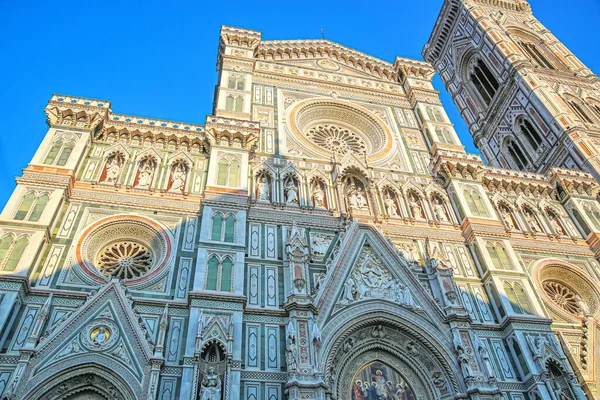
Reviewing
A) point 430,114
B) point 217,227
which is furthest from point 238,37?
point 217,227

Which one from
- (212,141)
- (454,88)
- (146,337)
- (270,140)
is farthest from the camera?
(454,88)

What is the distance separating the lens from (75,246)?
490 inches

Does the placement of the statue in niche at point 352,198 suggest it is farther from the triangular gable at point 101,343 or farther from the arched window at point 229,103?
the triangular gable at point 101,343

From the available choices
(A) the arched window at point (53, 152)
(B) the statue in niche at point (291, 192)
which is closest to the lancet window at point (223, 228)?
(B) the statue in niche at point (291, 192)

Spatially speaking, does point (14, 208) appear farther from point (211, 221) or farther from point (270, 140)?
point (270, 140)

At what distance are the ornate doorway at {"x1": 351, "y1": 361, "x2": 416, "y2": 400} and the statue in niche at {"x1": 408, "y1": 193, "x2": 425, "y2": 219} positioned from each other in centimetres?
546

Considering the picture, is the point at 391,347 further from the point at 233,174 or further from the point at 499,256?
the point at 233,174

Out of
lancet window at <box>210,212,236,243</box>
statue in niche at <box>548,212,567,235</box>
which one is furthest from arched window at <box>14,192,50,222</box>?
statue in niche at <box>548,212,567,235</box>

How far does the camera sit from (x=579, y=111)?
25.5 metres

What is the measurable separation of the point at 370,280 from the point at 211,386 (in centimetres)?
518

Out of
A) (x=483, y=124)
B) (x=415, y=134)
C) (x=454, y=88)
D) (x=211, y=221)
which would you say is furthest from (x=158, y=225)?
(x=454, y=88)

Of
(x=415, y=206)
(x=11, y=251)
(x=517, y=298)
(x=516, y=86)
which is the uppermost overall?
(x=516, y=86)

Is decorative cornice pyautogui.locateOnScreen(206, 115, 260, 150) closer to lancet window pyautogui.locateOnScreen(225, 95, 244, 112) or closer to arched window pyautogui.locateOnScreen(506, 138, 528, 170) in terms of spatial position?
lancet window pyautogui.locateOnScreen(225, 95, 244, 112)

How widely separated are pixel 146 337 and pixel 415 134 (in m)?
13.0
